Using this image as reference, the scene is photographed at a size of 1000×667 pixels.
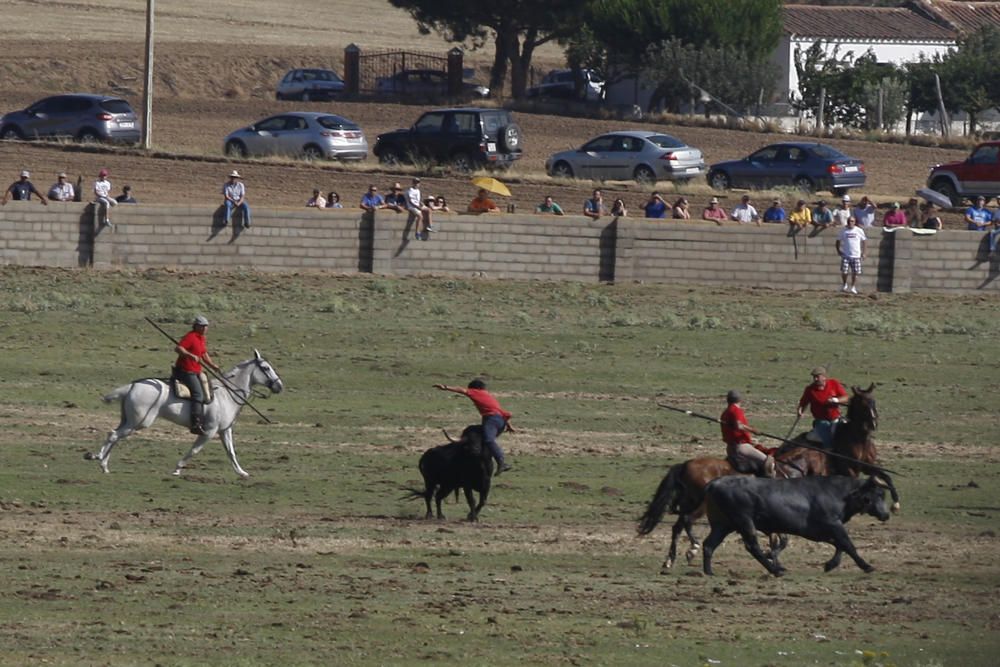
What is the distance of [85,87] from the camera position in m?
77.1

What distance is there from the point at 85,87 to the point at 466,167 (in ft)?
101

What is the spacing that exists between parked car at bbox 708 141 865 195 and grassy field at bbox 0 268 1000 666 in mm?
11114

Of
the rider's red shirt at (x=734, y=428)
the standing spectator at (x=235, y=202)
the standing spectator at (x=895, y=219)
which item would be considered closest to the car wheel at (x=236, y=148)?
the standing spectator at (x=235, y=202)

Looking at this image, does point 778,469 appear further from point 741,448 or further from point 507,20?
→ point 507,20

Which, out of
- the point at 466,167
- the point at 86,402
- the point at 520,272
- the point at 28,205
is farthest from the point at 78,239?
the point at 466,167

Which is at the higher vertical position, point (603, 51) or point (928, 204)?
point (603, 51)

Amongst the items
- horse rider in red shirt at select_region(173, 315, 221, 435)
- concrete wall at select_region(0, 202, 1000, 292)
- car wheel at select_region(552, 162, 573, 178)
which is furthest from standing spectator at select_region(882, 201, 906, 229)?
Answer: horse rider in red shirt at select_region(173, 315, 221, 435)

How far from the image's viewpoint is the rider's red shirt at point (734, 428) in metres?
17.0

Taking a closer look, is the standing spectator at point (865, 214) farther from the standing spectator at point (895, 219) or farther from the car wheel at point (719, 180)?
the car wheel at point (719, 180)

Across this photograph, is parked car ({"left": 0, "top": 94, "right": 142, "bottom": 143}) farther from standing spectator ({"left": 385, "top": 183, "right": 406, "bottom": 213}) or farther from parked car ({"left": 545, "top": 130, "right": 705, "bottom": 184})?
standing spectator ({"left": 385, "top": 183, "right": 406, "bottom": 213})

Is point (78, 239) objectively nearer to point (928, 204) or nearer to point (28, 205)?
point (28, 205)

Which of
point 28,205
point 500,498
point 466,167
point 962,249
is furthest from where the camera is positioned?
point 466,167

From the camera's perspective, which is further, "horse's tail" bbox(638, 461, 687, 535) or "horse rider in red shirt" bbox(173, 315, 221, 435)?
"horse rider in red shirt" bbox(173, 315, 221, 435)

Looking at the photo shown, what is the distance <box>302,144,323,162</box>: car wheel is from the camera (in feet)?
173
